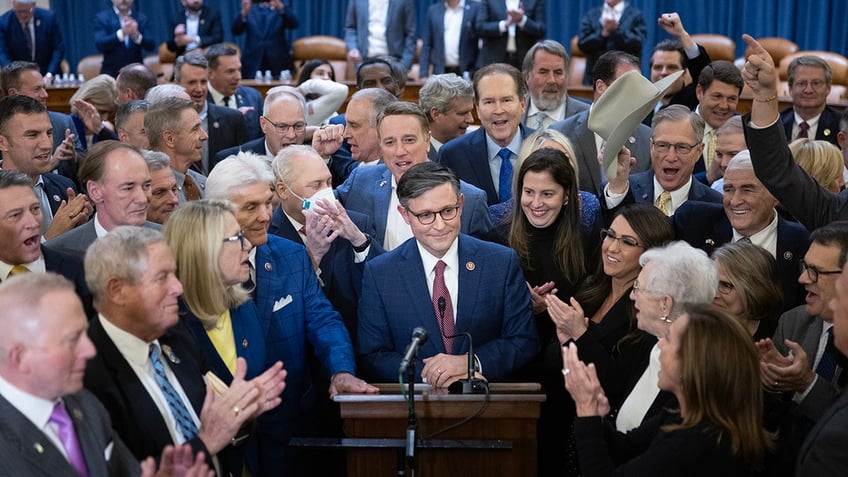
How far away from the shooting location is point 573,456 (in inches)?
135

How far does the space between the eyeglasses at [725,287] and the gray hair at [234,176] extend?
5.27ft

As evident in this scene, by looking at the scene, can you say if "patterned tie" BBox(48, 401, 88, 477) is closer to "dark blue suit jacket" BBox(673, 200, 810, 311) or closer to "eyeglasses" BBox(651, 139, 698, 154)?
"dark blue suit jacket" BBox(673, 200, 810, 311)

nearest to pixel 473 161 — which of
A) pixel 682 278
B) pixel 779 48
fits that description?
pixel 682 278

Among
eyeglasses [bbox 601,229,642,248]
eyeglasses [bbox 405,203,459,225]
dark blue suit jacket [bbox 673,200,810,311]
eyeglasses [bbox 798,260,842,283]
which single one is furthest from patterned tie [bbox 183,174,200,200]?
eyeglasses [bbox 798,260,842,283]

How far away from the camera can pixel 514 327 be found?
3.51 metres

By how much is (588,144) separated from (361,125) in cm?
116

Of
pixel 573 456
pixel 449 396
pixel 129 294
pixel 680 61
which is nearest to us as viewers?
pixel 129 294

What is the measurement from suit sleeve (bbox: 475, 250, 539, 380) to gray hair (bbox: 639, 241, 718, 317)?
54 cm

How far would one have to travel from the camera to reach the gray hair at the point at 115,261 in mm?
2619

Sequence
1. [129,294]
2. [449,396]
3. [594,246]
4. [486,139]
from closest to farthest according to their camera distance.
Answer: [129,294] → [449,396] → [594,246] → [486,139]

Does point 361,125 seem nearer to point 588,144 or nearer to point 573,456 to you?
point 588,144

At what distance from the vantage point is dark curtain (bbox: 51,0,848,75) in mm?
12469

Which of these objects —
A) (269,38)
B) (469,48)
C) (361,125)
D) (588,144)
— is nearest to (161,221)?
(361,125)

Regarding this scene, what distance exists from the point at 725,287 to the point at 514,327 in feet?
2.38
